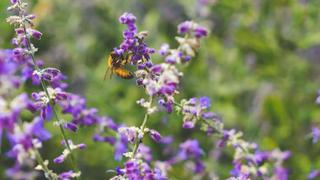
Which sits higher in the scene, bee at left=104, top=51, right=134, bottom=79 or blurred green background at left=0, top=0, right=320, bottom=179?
blurred green background at left=0, top=0, right=320, bottom=179

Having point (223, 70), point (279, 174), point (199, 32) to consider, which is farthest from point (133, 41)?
point (223, 70)

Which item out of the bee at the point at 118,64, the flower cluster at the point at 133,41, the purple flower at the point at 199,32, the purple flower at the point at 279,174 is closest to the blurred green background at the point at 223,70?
the purple flower at the point at 279,174

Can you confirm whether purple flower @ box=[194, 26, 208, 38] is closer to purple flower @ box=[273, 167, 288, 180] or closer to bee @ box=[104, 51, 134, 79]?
bee @ box=[104, 51, 134, 79]

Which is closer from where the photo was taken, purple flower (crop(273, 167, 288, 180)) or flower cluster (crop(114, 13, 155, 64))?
flower cluster (crop(114, 13, 155, 64))

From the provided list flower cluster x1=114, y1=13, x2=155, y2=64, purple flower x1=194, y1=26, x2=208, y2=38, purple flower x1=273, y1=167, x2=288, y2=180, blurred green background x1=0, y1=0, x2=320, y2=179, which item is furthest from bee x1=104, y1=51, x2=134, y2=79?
blurred green background x1=0, y1=0, x2=320, y2=179

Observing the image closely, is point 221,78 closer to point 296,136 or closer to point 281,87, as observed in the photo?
point 281,87

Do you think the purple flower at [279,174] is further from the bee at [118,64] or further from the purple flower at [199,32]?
the purple flower at [199,32]

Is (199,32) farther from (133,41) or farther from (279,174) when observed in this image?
(279,174)

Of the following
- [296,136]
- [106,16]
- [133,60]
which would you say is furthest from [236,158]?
[106,16]

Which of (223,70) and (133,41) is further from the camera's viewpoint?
(223,70)
